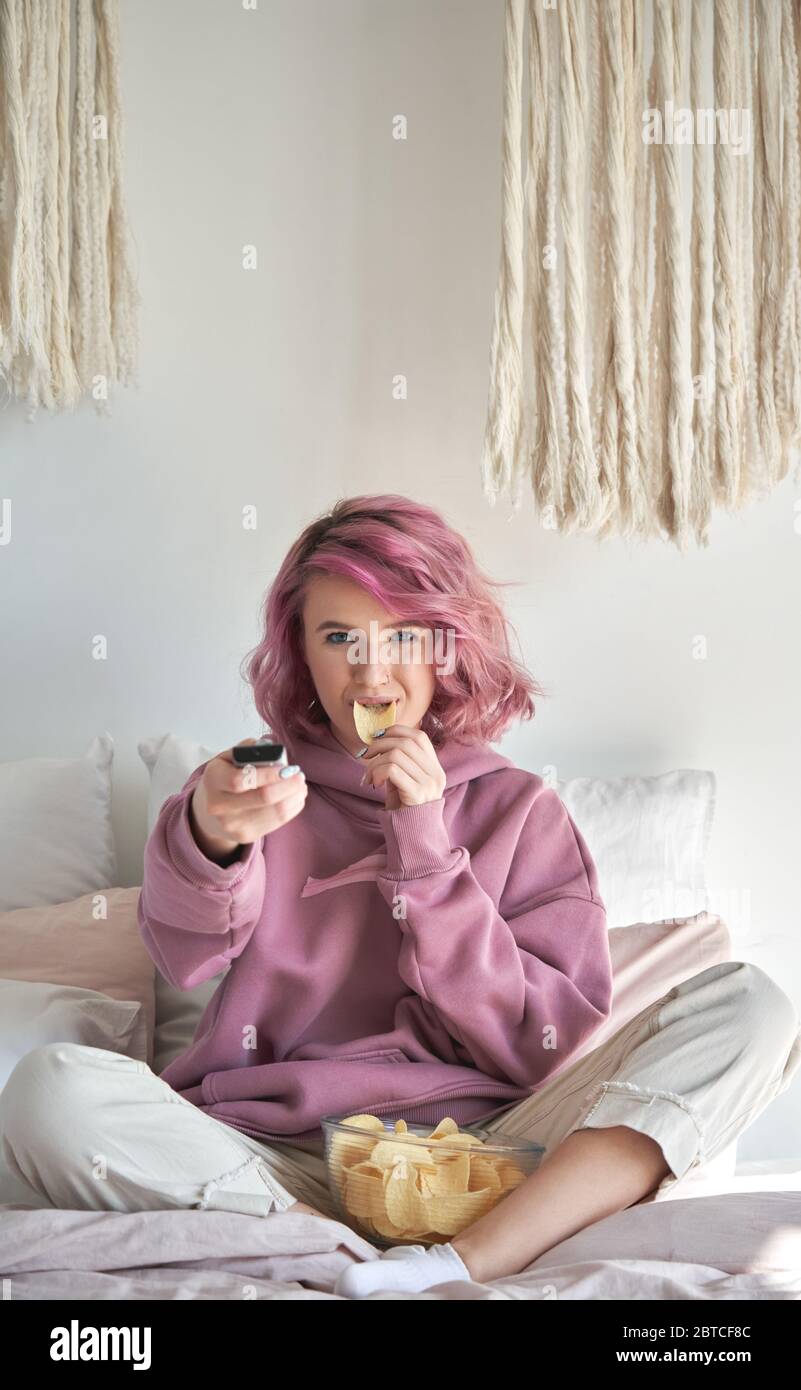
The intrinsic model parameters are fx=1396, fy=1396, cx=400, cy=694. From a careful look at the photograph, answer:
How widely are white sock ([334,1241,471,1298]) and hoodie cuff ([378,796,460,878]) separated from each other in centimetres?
33

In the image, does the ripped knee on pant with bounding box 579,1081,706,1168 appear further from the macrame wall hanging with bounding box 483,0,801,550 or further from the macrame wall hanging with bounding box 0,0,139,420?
the macrame wall hanging with bounding box 0,0,139,420

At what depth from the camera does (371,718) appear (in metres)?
1.33

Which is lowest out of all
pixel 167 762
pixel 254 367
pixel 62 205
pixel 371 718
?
pixel 167 762

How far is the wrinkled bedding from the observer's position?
A: 0.90m

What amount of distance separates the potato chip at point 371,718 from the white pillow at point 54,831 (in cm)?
50

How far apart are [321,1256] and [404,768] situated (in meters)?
0.43

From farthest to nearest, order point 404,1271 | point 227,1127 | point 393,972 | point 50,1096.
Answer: point 393,972
point 227,1127
point 50,1096
point 404,1271

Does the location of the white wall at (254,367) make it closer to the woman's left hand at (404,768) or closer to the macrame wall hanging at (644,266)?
the macrame wall hanging at (644,266)

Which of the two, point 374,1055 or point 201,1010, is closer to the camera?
point 374,1055

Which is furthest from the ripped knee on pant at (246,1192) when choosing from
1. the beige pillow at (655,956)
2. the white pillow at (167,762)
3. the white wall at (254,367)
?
the white wall at (254,367)

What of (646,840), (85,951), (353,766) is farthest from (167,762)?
(646,840)

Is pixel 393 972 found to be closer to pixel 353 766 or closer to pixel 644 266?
pixel 353 766

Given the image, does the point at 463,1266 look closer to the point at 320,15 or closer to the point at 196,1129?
the point at 196,1129

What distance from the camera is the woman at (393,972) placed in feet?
3.47
